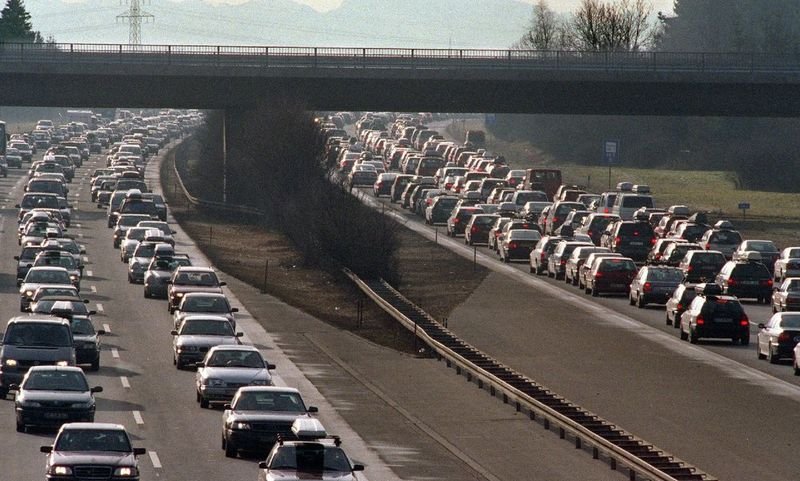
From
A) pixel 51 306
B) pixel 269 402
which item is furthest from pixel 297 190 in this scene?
pixel 269 402

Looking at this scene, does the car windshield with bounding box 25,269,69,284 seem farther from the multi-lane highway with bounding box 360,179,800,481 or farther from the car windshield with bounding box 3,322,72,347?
the car windshield with bounding box 3,322,72,347

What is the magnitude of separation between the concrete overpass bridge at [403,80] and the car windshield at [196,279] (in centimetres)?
4083

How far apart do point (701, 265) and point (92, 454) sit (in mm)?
38044

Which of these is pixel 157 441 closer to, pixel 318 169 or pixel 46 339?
pixel 46 339

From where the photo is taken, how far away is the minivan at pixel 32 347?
120 ft

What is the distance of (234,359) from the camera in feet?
119

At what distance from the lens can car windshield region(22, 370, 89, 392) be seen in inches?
1253

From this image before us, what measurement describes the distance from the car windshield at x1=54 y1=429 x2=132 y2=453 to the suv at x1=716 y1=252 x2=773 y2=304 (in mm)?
33558

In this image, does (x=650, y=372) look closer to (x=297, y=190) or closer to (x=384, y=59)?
(x=297, y=190)

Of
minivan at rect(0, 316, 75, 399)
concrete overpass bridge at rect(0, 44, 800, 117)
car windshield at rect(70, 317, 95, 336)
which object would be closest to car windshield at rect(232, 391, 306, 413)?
minivan at rect(0, 316, 75, 399)

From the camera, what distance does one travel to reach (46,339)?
3750 centimetres

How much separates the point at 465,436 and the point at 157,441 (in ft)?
18.0

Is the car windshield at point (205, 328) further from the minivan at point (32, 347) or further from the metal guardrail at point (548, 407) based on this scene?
the metal guardrail at point (548, 407)

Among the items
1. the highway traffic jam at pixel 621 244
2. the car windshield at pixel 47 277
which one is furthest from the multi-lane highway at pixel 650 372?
the car windshield at pixel 47 277
